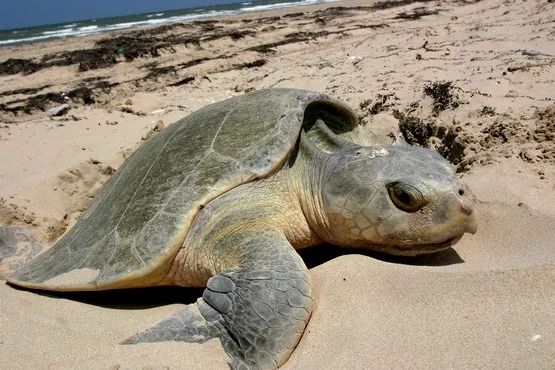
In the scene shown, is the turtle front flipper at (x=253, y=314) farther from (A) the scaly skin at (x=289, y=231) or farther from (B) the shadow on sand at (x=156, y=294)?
(B) the shadow on sand at (x=156, y=294)

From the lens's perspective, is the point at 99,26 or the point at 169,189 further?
the point at 99,26

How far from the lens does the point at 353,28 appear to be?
24.0ft

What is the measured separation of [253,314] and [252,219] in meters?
0.44

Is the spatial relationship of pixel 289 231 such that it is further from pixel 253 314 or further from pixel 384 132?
pixel 384 132

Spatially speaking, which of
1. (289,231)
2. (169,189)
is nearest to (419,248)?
(289,231)

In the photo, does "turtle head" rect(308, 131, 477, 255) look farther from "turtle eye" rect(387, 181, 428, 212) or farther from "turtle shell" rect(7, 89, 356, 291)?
"turtle shell" rect(7, 89, 356, 291)

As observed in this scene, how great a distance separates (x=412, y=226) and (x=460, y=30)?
193 inches

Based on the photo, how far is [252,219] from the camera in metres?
1.72

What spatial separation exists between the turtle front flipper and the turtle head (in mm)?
293

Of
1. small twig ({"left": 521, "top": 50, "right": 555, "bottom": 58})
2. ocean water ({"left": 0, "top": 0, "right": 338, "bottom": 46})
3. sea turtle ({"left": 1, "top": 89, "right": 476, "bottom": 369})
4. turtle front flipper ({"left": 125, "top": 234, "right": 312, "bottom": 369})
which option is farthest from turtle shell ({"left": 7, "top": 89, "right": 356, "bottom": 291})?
ocean water ({"left": 0, "top": 0, "right": 338, "bottom": 46})

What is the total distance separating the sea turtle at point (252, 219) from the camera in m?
1.41

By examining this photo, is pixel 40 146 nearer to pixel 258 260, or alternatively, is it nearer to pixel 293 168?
pixel 293 168

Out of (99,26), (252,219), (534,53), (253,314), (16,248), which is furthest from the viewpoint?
(99,26)

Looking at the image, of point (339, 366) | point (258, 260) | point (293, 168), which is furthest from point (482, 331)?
point (293, 168)
